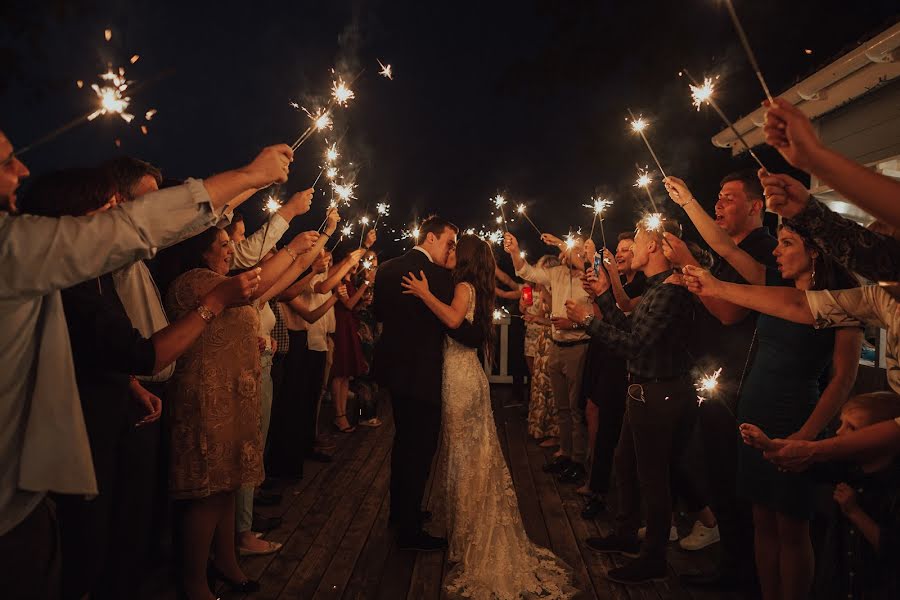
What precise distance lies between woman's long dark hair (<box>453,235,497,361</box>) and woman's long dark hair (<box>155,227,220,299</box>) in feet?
5.37

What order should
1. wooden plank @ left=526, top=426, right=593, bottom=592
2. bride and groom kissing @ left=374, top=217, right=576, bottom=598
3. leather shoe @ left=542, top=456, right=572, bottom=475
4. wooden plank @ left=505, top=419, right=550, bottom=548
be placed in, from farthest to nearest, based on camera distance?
leather shoe @ left=542, top=456, right=572, bottom=475 → wooden plank @ left=505, top=419, right=550, bottom=548 → bride and groom kissing @ left=374, top=217, right=576, bottom=598 → wooden plank @ left=526, top=426, right=593, bottom=592

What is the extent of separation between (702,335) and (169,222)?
3.07 metres

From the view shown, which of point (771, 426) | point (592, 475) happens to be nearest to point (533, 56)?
point (592, 475)

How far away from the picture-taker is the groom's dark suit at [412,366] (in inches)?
151

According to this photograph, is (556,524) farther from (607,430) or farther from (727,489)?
(727,489)

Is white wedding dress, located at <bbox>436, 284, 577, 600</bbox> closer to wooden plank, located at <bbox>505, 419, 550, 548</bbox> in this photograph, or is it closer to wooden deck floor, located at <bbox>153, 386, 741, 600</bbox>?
wooden deck floor, located at <bbox>153, 386, 741, 600</bbox>

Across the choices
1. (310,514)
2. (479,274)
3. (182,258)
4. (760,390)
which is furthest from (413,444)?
(760,390)

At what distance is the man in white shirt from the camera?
1262 mm

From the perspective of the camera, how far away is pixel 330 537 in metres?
3.94

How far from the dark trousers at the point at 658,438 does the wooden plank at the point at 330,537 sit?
1855 millimetres

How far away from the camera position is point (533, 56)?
1228 cm

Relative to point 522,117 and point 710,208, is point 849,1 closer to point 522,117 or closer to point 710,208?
point 710,208

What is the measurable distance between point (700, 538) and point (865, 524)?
7.36ft

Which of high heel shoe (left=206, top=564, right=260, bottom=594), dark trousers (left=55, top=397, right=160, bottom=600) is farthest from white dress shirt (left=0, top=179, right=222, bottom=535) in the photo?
high heel shoe (left=206, top=564, right=260, bottom=594)
